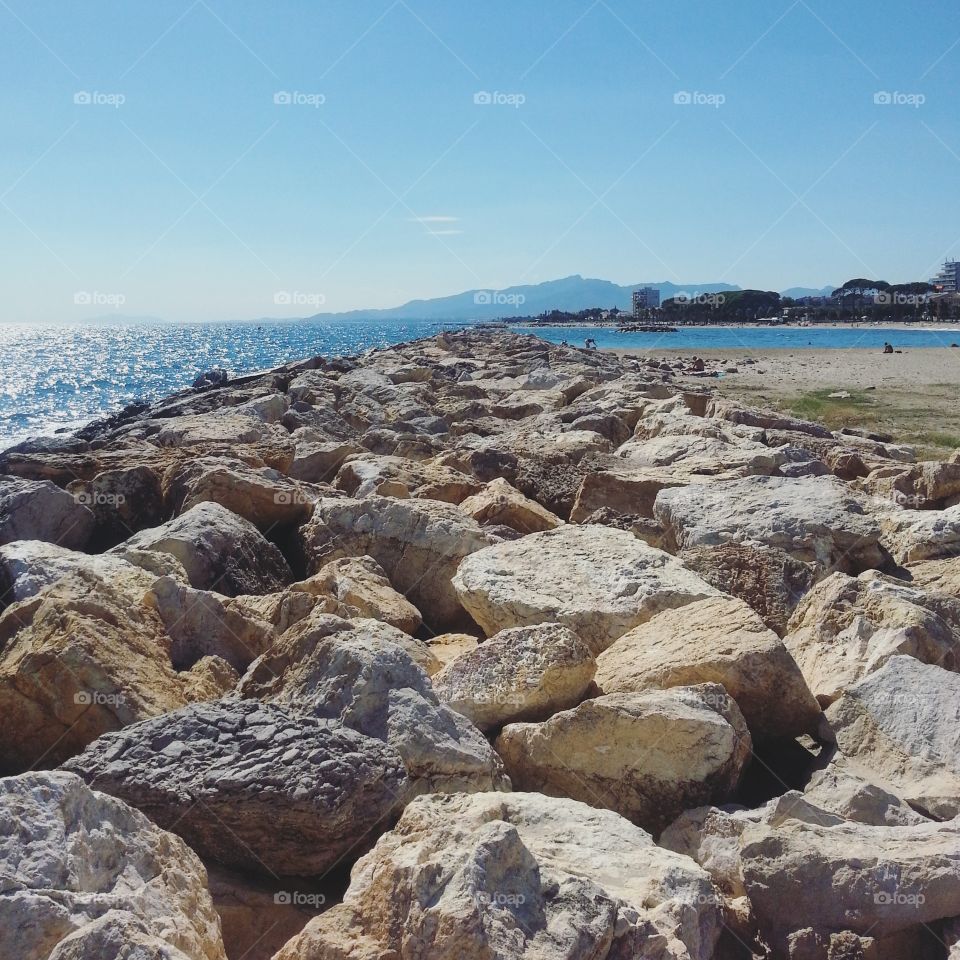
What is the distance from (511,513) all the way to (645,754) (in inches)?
126

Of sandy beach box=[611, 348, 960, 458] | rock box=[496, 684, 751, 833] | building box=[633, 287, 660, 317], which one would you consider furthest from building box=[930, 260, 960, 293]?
rock box=[496, 684, 751, 833]

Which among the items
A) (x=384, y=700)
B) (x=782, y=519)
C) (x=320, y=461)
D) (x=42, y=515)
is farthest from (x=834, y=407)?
(x=384, y=700)

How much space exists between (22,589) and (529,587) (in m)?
2.87

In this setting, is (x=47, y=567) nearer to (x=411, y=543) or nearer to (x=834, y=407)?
(x=411, y=543)

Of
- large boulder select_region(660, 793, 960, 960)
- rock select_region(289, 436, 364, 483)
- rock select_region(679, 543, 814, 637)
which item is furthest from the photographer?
rock select_region(289, 436, 364, 483)

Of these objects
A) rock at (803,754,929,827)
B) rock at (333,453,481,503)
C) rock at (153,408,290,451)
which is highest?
rock at (153,408,290,451)

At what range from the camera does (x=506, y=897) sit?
2285mm

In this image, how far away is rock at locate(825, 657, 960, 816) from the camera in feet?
11.2

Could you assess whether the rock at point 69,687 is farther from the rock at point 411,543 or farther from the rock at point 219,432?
the rock at point 219,432

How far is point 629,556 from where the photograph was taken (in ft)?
17.2

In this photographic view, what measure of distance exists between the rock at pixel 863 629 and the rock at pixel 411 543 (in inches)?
83.3

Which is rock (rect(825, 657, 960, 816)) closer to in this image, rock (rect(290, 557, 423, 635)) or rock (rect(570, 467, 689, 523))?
rock (rect(290, 557, 423, 635))

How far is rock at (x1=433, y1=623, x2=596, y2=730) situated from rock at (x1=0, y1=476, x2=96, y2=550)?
402cm

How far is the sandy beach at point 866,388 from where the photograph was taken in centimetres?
1850
